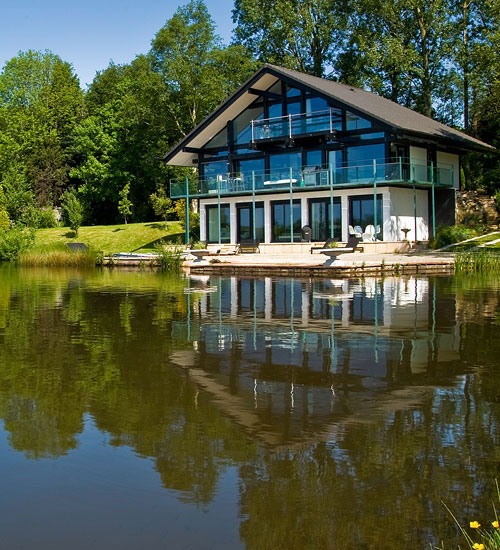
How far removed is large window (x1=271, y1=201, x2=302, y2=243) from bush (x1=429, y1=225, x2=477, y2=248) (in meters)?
6.83

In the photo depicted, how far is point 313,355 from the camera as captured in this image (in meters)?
8.23

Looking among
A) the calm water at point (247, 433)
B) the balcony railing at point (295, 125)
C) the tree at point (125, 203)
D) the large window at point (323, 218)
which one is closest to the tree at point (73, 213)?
the tree at point (125, 203)

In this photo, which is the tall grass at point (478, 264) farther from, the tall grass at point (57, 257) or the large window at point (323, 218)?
the tall grass at point (57, 257)

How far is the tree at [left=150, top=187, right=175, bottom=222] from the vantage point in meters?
48.8

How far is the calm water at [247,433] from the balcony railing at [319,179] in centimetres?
2152

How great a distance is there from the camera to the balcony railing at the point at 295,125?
3425 centimetres

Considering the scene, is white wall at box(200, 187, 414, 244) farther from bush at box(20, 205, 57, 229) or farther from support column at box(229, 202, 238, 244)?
bush at box(20, 205, 57, 229)

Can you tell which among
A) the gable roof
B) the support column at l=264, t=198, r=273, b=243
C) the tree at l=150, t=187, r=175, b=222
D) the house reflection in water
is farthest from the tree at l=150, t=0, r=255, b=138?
the house reflection in water

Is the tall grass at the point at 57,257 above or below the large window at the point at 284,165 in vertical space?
below

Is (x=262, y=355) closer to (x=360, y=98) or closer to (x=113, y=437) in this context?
(x=113, y=437)

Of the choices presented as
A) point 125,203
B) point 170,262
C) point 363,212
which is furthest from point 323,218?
point 125,203

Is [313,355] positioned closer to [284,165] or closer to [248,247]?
[248,247]

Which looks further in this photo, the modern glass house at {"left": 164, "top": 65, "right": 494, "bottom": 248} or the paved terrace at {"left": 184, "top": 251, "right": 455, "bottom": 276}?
the modern glass house at {"left": 164, "top": 65, "right": 494, "bottom": 248}

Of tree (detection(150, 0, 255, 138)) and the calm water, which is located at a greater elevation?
tree (detection(150, 0, 255, 138))
